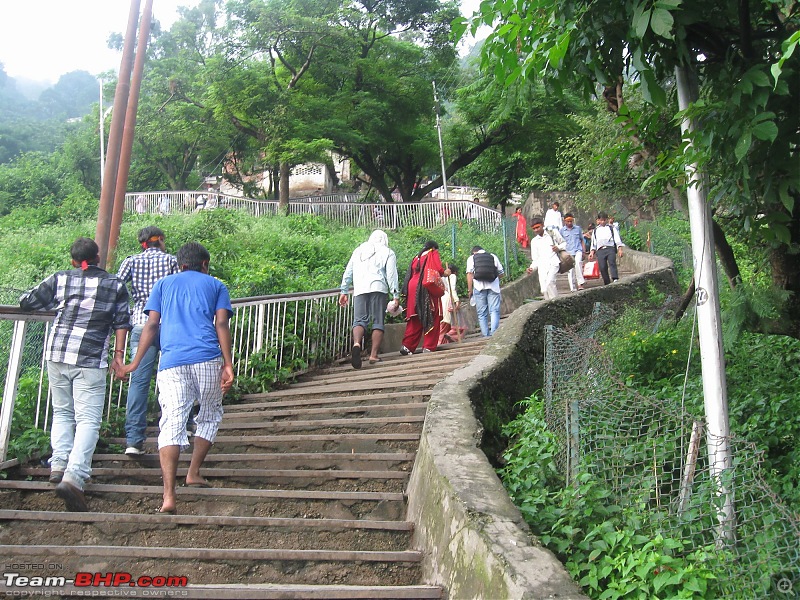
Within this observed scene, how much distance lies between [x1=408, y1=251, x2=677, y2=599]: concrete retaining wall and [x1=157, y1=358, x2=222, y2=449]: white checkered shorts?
141 cm

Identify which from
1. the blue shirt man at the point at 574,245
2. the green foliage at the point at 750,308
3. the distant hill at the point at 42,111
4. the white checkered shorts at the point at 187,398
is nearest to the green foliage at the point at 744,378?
the green foliage at the point at 750,308

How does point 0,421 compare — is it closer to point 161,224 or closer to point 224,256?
point 224,256

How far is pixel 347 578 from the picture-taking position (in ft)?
13.1

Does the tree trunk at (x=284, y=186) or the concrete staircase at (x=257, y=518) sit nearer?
the concrete staircase at (x=257, y=518)

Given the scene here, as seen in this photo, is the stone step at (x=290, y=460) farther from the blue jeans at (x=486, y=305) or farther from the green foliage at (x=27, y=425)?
the blue jeans at (x=486, y=305)

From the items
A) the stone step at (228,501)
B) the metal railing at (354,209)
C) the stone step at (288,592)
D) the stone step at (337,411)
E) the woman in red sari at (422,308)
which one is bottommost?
the stone step at (288,592)

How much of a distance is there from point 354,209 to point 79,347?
22317mm

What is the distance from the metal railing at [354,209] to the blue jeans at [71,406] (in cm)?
1781

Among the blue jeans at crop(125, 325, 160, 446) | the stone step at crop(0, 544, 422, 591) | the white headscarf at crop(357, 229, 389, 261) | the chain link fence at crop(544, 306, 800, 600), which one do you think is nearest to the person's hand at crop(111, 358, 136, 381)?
the blue jeans at crop(125, 325, 160, 446)

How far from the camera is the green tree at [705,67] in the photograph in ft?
13.6

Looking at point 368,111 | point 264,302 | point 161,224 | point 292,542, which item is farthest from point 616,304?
point 368,111

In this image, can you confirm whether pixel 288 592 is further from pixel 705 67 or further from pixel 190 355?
pixel 705 67

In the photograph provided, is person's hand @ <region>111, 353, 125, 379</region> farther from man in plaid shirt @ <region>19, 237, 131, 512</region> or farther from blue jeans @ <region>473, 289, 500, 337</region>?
blue jeans @ <region>473, 289, 500, 337</region>

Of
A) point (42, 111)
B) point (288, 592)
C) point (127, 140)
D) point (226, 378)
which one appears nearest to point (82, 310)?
point (226, 378)
